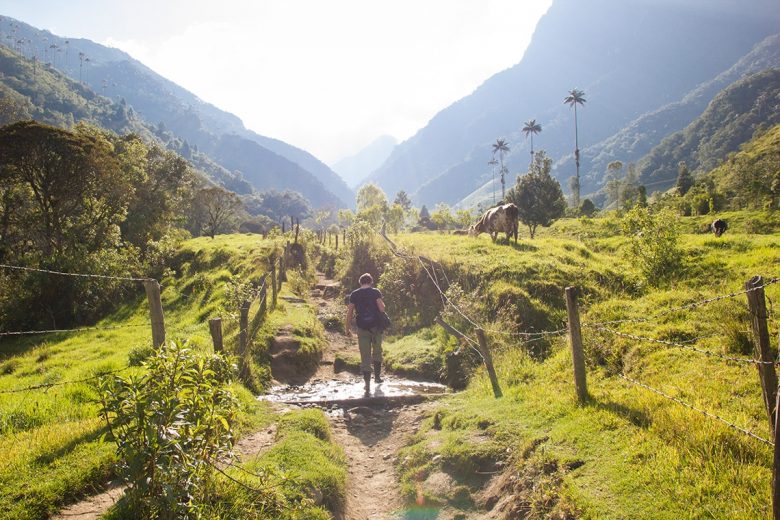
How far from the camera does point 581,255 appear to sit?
17.2 meters

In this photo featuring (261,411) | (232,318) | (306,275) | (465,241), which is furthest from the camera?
(306,275)

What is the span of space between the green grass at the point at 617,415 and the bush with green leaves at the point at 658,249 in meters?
0.36

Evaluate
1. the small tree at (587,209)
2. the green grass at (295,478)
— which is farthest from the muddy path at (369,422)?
the small tree at (587,209)

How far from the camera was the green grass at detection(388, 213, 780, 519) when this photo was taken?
443 cm

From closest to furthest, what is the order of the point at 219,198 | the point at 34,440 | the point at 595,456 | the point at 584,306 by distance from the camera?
the point at 595,456, the point at 34,440, the point at 584,306, the point at 219,198

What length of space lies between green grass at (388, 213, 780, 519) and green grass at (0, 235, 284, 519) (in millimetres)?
4163

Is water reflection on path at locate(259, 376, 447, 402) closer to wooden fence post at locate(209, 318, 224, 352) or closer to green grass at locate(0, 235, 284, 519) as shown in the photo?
green grass at locate(0, 235, 284, 519)

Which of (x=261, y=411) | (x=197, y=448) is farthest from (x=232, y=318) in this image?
(x=197, y=448)

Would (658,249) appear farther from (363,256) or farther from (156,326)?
(363,256)

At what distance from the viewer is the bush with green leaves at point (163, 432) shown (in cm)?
395

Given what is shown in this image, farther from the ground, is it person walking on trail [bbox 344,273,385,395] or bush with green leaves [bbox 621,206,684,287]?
bush with green leaves [bbox 621,206,684,287]

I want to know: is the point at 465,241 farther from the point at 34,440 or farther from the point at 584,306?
the point at 34,440

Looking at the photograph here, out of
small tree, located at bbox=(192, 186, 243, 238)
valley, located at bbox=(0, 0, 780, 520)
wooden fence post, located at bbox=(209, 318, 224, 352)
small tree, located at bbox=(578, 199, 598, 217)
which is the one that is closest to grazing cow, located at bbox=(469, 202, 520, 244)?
valley, located at bbox=(0, 0, 780, 520)

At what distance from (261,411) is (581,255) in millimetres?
13418
